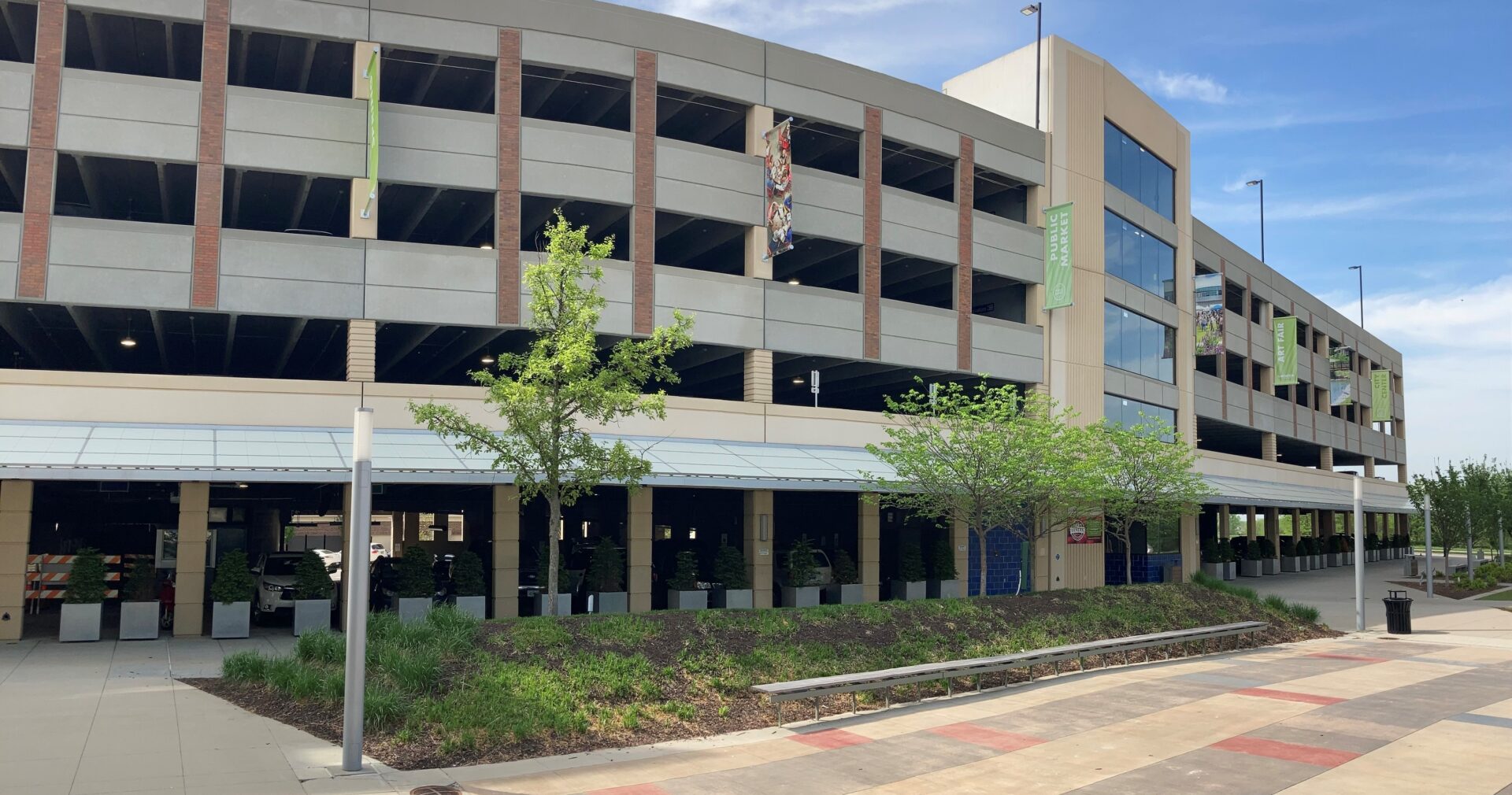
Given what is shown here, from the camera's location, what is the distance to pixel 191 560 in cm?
2328

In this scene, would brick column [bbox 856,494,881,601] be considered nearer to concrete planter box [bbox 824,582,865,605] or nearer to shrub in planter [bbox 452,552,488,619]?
concrete planter box [bbox 824,582,865,605]

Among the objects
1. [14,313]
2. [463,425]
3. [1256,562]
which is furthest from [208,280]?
[1256,562]

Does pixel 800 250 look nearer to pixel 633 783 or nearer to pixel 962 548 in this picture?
pixel 962 548

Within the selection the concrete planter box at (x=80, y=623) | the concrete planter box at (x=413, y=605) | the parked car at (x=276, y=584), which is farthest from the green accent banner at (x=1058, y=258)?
the concrete planter box at (x=80, y=623)

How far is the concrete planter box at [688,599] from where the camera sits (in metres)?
27.9

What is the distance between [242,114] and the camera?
992 inches

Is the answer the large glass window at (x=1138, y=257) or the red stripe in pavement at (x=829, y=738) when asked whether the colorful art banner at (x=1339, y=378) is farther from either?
the red stripe in pavement at (x=829, y=738)

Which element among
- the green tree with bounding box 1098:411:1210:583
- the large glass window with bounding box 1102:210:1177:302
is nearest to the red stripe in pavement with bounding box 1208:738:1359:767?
the green tree with bounding box 1098:411:1210:583

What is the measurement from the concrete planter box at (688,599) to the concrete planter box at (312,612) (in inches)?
329

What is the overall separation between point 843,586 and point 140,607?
17.5 metres

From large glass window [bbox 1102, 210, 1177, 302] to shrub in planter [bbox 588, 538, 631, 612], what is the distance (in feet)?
74.2

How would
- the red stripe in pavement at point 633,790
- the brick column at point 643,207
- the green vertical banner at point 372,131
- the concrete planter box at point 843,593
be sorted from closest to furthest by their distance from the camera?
the red stripe in pavement at point 633,790
the green vertical banner at point 372,131
the brick column at point 643,207
the concrete planter box at point 843,593

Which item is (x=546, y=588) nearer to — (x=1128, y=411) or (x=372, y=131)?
(x=372, y=131)

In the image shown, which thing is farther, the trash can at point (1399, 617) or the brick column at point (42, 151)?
the trash can at point (1399, 617)
